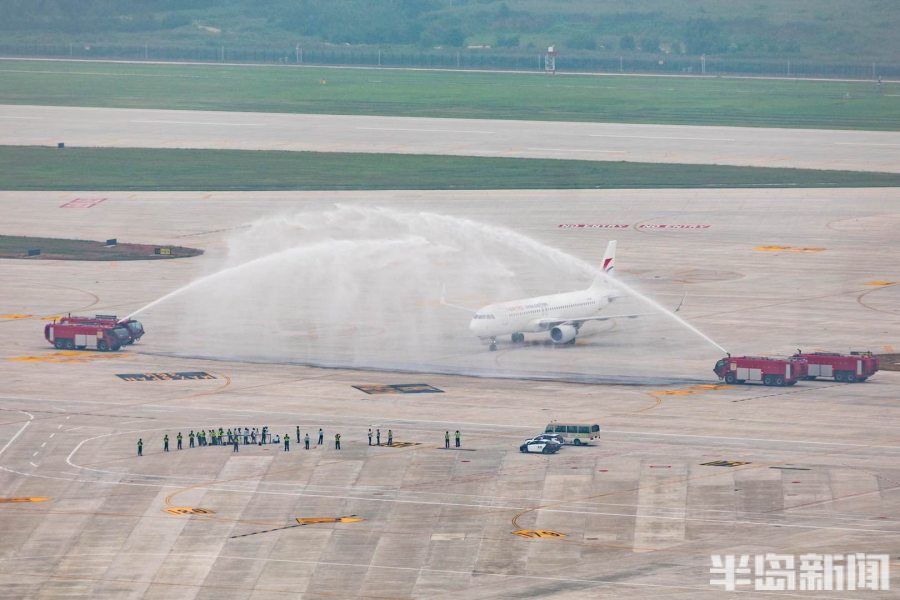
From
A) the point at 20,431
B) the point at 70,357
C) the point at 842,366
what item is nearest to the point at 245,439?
the point at 20,431

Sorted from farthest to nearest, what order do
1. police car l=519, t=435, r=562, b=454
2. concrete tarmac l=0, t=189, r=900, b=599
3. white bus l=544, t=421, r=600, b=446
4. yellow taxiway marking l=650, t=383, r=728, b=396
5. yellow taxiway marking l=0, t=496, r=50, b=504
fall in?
yellow taxiway marking l=650, t=383, r=728, b=396 < white bus l=544, t=421, r=600, b=446 < police car l=519, t=435, r=562, b=454 < yellow taxiway marking l=0, t=496, r=50, b=504 < concrete tarmac l=0, t=189, r=900, b=599

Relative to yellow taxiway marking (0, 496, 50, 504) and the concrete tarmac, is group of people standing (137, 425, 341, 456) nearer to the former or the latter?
the concrete tarmac

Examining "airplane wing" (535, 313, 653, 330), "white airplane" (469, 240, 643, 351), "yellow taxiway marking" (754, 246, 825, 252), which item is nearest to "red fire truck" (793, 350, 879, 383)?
"airplane wing" (535, 313, 653, 330)

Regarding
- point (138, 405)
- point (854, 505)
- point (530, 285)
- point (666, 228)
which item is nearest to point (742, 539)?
point (854, 505)

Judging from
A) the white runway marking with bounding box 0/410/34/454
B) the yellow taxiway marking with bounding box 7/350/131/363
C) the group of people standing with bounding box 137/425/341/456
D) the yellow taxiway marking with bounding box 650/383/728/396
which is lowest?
the yellow taxiway marking with bounding box 650/383/728/396

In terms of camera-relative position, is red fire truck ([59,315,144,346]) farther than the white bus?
Yes

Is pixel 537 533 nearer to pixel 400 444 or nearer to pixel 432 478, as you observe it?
pixel 432 478

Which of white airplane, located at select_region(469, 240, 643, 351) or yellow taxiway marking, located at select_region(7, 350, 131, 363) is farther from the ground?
white airplane, located at select_region(469, 240, 643, 351)
